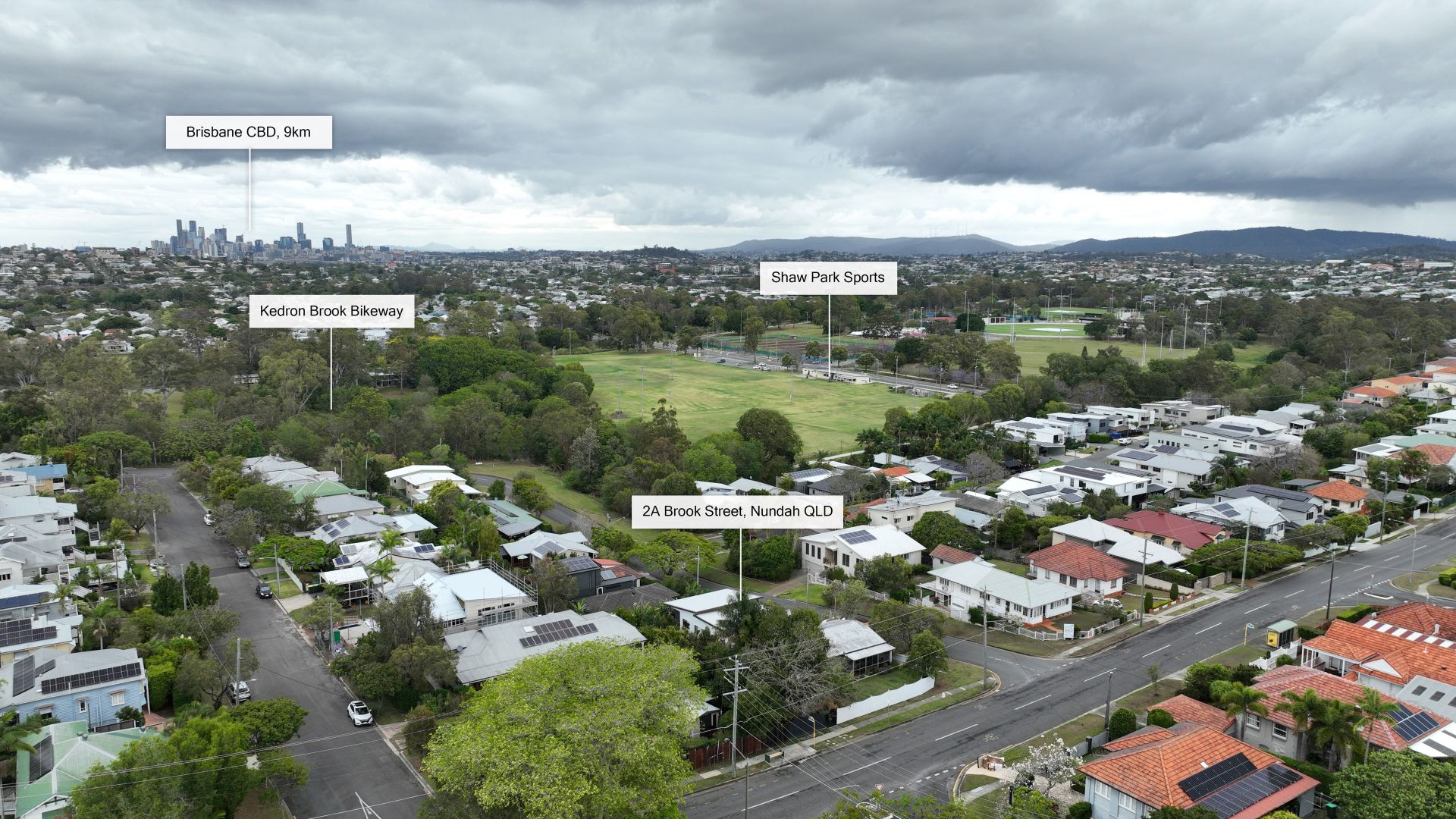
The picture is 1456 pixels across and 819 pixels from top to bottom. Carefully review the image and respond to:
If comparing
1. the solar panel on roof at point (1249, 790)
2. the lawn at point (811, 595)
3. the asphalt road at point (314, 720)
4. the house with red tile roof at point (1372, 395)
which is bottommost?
the asphalt road at point (314, 720)

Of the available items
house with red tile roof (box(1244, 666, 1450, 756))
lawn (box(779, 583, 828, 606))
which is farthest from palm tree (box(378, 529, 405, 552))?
house with red tile roof (box(1244, 666, 1450, 756))

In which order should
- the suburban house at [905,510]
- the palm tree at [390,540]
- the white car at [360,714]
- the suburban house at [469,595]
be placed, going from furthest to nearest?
the suburban house at [905,510]
the palm tree at [390,540]
the suburban house at [469,595]
the white car at [360,714]

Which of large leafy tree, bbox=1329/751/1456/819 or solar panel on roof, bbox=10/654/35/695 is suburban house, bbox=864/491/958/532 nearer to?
large leafy tree, bbox=1329/751/1456/819

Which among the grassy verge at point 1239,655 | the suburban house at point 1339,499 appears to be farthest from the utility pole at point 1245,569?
the suburban house at point 1339,499

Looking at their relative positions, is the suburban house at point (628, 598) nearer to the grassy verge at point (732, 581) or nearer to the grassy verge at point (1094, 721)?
the grassy verge at point (732, 581)

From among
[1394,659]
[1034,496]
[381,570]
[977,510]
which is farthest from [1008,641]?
[381,570]

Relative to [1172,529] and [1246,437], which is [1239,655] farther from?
[1246,437]
